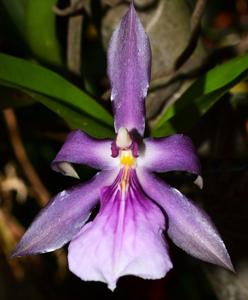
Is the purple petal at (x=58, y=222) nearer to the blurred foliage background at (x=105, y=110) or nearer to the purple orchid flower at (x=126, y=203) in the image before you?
the purple orchid flower at (x=126, y=203)

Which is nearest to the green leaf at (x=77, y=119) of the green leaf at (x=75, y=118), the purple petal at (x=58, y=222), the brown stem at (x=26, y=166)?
the green leaf at (x=75, y=118)

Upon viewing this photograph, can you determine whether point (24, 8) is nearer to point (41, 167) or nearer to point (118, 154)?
point (118, 154)

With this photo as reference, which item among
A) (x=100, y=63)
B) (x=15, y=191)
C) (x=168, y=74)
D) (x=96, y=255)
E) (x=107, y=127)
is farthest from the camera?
(x=15, y=191)

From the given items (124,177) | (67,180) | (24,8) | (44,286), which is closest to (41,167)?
(67,180)

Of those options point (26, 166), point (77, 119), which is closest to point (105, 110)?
point (77, 119)

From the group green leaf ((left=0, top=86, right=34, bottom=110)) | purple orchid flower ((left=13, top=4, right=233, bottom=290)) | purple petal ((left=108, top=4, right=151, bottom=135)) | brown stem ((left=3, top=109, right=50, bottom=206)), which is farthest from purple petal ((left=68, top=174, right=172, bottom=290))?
brown stem ((left=3, top=109, right=50, bottom=206))

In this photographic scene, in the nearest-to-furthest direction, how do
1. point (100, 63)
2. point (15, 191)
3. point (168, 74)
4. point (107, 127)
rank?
point (107, 127)
point (168, 74)
point (100, 63)
point (15, 191)

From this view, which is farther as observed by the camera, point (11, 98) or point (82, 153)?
point (11, 98)

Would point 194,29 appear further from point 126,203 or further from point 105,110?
point 126,203
